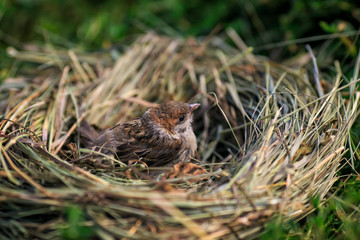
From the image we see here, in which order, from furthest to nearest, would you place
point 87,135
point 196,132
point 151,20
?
point 151,20, point 196,132, point 87,135

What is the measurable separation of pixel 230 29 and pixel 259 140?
2.51 meters

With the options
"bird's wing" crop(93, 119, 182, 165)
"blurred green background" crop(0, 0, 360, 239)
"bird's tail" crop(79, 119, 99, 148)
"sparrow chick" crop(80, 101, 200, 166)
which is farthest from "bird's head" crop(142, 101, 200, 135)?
"blurred green background" crop(0, 0, 360, 239)

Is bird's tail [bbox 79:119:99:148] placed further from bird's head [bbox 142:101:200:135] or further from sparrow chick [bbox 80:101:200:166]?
bird's head [bbox 142:101:200:135]

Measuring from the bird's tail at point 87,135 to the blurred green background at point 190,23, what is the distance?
1.69 m

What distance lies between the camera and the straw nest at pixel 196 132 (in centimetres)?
233

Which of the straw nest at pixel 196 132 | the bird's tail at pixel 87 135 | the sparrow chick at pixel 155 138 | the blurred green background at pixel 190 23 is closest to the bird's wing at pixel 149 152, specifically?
the sparrow chick at pixel 155 138

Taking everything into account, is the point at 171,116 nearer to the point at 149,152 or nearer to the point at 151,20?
the point at 149,152

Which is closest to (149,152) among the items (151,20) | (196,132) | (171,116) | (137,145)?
(137,145)

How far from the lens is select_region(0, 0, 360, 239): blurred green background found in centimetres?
465

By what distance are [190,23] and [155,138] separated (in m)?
2.66

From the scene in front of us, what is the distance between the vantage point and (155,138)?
3.48 m

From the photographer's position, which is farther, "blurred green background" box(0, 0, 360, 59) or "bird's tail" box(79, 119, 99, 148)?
"blurred green background" box(0, 0, 360, 59)

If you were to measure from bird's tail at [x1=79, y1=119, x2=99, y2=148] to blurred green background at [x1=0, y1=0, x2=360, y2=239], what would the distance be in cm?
169

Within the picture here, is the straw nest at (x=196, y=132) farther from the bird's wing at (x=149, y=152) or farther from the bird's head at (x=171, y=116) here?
the bird's head at (x=171, y=116)
